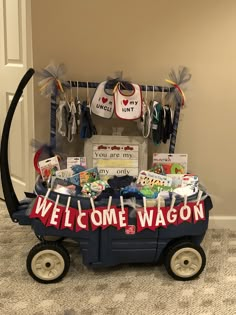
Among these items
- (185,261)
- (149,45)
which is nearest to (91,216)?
(185,261)

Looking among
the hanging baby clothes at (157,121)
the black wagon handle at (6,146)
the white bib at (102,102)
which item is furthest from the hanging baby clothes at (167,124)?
the black wagon handle at (6,146)

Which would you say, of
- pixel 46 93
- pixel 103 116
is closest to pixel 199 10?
pixel 103 116

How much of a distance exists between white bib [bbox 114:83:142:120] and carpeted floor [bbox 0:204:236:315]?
0.78 metres

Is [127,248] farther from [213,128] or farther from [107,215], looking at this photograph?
[213,128]

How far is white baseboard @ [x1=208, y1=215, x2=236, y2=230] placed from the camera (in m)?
2.61

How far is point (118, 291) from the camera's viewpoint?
1.93 meters

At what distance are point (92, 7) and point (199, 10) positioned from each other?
59 cm

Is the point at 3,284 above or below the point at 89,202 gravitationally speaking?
below

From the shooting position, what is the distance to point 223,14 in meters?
2.32

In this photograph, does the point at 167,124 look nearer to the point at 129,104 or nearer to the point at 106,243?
the point at 129,104

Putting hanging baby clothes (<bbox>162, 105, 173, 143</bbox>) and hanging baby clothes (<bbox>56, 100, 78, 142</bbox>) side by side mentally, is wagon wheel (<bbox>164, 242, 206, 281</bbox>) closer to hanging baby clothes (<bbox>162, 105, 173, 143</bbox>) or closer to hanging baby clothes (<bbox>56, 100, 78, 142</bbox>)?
hanging baby clothes (<bbox>162, 105, 173, 143</bbox>)

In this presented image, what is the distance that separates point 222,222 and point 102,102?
3.54 feet

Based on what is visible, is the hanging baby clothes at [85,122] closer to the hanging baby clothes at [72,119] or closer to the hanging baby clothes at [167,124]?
the hanging baby clothes at [72,119]

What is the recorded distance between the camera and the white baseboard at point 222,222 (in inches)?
103
